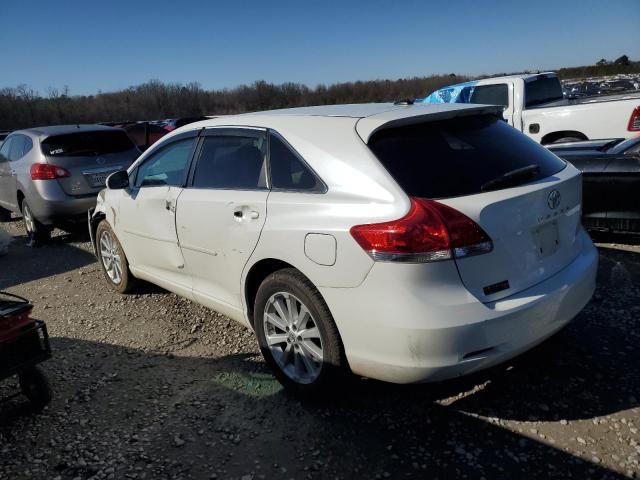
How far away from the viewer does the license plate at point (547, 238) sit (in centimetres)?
268

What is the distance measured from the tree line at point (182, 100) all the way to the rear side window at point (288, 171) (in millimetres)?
45887

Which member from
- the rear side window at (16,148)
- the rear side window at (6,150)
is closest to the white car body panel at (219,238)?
the rear side window at (16,148)

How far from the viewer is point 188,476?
2551 millimetres

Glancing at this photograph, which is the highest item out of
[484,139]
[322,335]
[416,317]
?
[484,139]

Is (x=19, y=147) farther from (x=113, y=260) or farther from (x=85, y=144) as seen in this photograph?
(x=113, y=260)

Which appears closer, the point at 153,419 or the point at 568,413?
the point at 568,413

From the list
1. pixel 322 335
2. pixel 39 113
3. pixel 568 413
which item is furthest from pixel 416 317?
pixel 39 113

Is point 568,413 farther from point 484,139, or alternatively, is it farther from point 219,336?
point 219,336

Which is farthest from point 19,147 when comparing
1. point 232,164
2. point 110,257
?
point 232,164

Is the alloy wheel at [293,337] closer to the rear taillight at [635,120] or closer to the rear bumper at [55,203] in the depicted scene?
the rear bumper at [55,203]

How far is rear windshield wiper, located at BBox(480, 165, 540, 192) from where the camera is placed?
8.70 feet

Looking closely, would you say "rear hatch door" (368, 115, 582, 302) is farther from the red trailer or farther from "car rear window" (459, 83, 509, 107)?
"car rear window" (459, 83, 509, 107)

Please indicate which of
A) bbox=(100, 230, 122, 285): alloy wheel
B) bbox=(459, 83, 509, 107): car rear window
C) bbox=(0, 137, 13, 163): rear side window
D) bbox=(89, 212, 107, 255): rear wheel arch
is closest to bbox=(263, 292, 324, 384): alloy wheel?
bbox=(100, 230, 122, 285): alloy wheel

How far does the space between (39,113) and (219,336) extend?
189 ft
